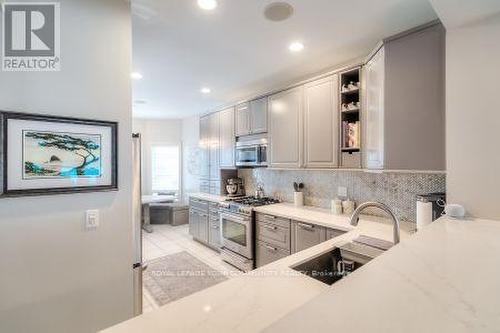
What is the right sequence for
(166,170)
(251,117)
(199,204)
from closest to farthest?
(251,117) < (199,204) < (166,170)

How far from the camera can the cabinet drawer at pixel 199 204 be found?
4.25 meters

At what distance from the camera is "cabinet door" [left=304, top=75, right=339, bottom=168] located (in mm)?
2633

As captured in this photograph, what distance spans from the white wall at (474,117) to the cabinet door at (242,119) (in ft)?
8.39

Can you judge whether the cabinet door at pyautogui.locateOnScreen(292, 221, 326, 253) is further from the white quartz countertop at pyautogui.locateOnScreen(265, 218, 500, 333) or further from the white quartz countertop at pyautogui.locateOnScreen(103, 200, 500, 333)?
the white quartz countertop at pyautogui.locateOnScreen(265, 218, 500, 333)

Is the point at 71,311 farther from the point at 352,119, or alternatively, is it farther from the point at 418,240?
the point at 352,119

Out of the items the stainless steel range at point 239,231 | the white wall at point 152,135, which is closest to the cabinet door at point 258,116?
the stainless steel range at point 239,231

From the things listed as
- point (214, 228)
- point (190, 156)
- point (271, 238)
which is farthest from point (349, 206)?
point (190, 156)

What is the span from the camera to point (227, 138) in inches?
165

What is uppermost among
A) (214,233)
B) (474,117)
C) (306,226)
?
(474,117)

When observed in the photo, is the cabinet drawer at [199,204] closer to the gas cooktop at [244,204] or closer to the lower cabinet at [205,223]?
the lower cabinet at [205,223]

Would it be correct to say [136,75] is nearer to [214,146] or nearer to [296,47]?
[214,146]

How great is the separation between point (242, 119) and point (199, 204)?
5.76 ft

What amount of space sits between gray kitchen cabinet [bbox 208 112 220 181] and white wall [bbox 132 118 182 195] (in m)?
1.99

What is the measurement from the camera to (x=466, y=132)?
151 centimetres
